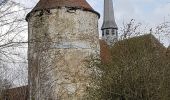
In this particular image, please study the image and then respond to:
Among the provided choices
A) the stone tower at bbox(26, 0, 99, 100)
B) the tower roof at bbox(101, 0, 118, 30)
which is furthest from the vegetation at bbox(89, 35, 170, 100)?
the tower roof at bbox(101, 0, 118, 30)

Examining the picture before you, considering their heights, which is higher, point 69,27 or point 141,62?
point 69,27

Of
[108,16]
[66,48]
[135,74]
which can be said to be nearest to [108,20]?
[108,16]

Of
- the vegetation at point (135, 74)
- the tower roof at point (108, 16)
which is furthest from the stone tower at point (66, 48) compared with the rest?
the tower roof at point (108, 16)

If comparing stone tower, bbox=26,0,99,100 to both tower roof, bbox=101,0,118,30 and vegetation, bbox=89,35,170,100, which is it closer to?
vegetation, bbox=89,35,170,100

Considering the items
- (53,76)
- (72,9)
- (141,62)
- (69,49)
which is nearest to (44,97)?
(53,76)

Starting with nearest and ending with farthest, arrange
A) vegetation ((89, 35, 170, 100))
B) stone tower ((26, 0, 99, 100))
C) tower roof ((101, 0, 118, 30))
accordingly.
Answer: vegetation ((89, 35, 170, 100)) < stone tower ((26, 0, 99, 100)) < tower roof ((101, 0, 118, 30))

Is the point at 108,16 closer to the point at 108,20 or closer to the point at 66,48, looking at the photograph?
the point at 108,20

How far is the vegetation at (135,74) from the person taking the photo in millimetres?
12070

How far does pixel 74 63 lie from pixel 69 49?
30.8 inches

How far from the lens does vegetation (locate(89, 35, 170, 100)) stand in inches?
475

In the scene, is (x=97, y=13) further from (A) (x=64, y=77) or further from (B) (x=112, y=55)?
(B) (x=112, y=55)

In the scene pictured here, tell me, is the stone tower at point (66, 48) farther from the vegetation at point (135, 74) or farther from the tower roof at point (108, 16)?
the tower roof at point (108, 16)

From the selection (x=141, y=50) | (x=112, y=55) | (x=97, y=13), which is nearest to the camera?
(x=141, y=50)

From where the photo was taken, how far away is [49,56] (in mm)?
24453
